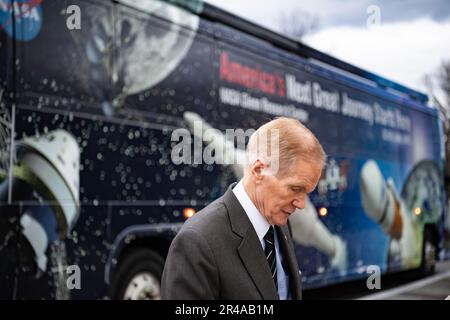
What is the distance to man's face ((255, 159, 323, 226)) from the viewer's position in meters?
1.74

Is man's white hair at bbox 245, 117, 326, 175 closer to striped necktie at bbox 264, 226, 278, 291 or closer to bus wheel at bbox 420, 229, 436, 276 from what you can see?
striped necktie at bbox 264, 226, 278, 291

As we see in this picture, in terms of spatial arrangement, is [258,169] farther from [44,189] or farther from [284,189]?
[44,189]

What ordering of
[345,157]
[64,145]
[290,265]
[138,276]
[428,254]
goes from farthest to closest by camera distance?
[428,254]
[345,157]
[138,276]
[64,145]
[290,265]

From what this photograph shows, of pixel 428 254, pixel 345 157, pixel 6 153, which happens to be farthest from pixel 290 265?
pixel 428 254

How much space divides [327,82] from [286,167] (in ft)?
22.7

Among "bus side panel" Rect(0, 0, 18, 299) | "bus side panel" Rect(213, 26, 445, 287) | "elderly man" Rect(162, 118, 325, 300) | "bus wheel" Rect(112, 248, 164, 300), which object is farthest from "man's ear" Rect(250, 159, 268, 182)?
"bus side panel" Rect(213, 26, 445, 287)

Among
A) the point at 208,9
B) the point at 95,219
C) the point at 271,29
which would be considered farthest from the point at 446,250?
the point at 95,219

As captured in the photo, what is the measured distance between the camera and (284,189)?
1.77m

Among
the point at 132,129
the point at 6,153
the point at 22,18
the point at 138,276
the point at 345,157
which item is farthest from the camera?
the point at 345,157

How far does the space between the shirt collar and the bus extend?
9.15 ft

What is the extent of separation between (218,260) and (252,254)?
0.36 feet

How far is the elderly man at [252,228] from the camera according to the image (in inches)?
64.2

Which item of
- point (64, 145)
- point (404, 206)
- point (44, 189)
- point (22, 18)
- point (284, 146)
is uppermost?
point (22, 18)

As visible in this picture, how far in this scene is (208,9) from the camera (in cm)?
637
